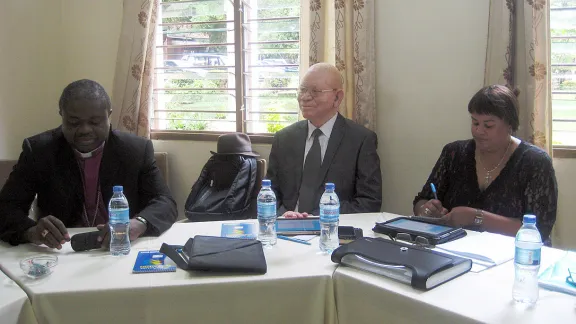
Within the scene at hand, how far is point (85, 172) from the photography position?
214cm

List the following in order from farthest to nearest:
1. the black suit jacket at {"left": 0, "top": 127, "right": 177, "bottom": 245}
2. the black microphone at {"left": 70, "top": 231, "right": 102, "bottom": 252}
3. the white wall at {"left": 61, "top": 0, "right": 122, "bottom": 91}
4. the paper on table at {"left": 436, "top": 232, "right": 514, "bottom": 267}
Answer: the white wall at {"left": 61, "top": 0, "right": 122, "bottom": 91}, the black suit jacket at {"left": 0, "top": 127, "right": 177, "bottom": 245}, the black microphone at {"left": 70, "top": 231, "right": 102, "bottom": 252}, the paper on table at {"left": 436, "top": 232, "right": 514, "bottom": 267}

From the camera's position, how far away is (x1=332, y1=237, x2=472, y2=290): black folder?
1352 millimetres

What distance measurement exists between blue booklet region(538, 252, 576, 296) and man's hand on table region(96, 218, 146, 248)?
1.38 metres

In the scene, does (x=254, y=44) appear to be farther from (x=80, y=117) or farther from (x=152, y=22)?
(x=80, y=117)

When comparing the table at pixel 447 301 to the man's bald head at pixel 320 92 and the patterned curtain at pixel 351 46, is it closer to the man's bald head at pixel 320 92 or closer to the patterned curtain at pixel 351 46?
the man's bald head at pixel 320 92

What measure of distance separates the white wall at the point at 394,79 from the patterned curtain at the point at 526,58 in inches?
5.8

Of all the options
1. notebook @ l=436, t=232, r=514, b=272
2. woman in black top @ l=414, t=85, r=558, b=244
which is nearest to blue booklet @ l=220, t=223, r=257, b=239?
notebook @ l=436, t=232, r=514, b=272

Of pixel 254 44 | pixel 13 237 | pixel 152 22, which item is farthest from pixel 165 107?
pixel 13 237

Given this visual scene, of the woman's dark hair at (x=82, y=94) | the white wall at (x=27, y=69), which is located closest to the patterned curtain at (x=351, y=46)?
the woman's dark hair at (x=82, y=94)

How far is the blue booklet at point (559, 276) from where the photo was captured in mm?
1329

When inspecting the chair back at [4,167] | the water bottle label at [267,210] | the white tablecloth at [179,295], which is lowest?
the white tablecloth at [179,295]

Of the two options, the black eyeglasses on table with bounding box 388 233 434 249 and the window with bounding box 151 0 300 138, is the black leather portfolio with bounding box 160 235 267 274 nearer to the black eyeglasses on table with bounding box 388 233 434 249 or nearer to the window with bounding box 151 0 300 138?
the black eyeglasses on table with bounding box 388 233 434 249

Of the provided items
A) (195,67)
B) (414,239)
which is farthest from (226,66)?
(414,239)

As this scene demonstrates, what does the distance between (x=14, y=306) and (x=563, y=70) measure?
9.29 feet
